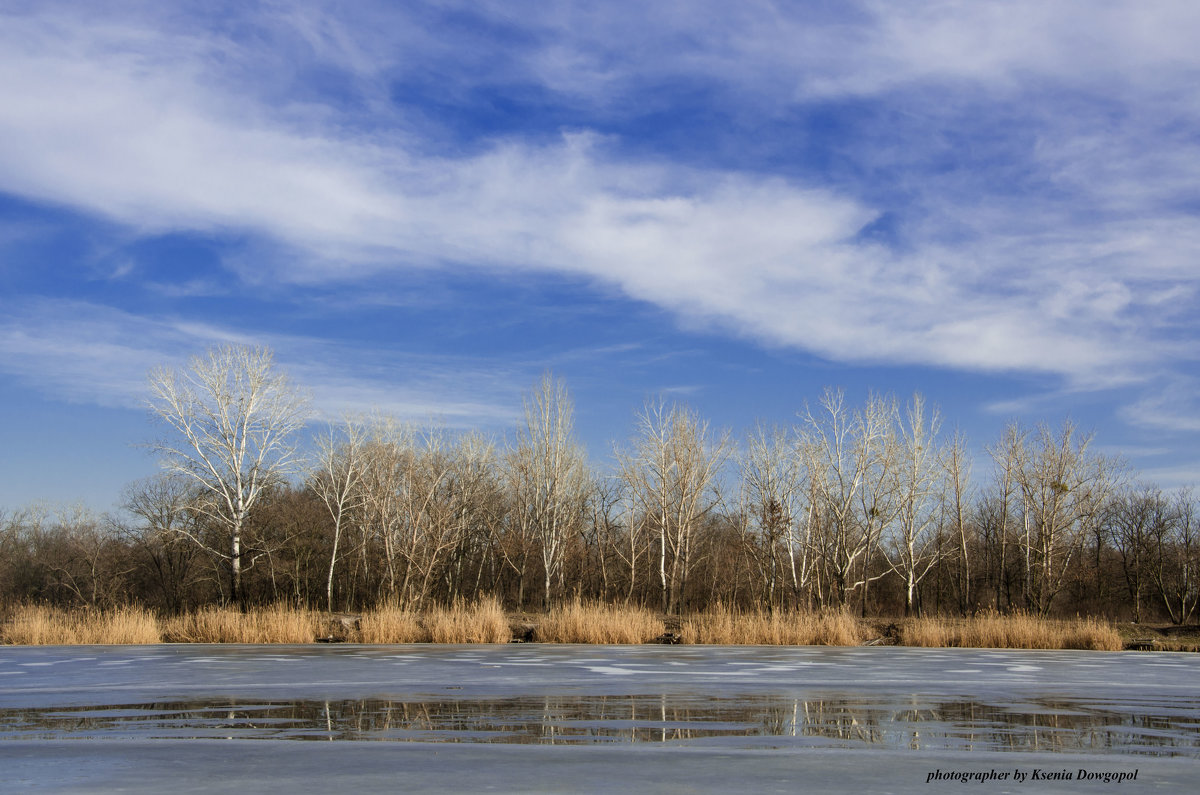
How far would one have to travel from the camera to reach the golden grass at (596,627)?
74.3ft

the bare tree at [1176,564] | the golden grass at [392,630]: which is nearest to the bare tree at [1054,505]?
the bare tree at [1176,564]

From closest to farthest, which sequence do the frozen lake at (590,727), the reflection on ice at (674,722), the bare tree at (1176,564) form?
the frozen lake at (590,727), the reflection on ice at (674,722), the bare tree at (1176,564)

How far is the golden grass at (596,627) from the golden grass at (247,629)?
583 centimetres

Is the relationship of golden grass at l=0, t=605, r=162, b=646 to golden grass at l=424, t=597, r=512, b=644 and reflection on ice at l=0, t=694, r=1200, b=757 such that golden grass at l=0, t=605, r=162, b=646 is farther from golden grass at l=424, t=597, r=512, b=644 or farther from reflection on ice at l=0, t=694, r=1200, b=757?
reflection on ice at l=0, t=694, r=1200, b=757

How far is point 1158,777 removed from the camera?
495 centimetres

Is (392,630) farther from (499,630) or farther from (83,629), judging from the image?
(83,629)

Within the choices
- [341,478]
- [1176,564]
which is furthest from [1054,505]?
[341,478]

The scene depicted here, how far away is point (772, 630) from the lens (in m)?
22.7

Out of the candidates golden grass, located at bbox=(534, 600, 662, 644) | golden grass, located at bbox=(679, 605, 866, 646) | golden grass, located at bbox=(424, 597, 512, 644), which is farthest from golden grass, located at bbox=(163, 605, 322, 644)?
golden grass, located at bbox=(679, 605, 866, 646)

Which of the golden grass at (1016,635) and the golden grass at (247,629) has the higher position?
the golden grass at (247,629)

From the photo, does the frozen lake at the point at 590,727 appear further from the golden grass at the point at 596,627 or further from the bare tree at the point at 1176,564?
the bare tree at the point at 1176,564

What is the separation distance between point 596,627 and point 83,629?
1227cm

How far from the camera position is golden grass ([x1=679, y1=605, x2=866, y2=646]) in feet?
74.0

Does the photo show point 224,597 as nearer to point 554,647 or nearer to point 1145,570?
point 554,647
